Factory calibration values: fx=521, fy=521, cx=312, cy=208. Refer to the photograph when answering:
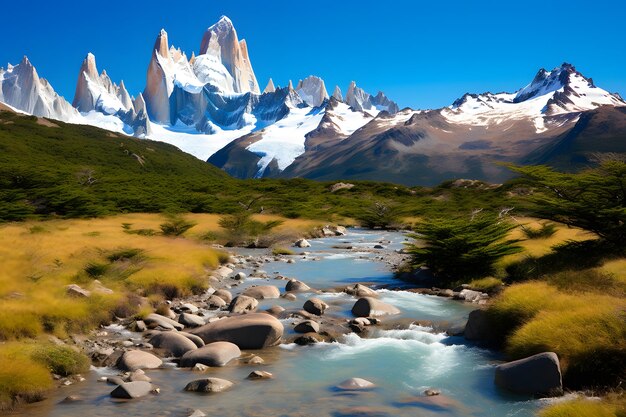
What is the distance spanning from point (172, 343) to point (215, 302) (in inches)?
227

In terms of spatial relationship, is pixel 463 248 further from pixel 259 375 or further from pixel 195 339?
pixel 259 375

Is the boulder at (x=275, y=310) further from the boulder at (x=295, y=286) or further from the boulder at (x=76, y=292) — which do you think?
the boulder at (x=76, y=292)

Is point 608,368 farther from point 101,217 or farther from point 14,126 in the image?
point 14,126

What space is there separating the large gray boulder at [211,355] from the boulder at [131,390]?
1886 millimetres

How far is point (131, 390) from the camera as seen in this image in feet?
34.4

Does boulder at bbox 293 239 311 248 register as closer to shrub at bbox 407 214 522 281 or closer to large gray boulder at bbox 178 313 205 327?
shrub at bbox 407 214 522 281

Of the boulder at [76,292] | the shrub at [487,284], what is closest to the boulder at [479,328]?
the shrub at [487,284]

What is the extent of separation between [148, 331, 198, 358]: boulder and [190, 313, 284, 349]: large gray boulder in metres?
0.92

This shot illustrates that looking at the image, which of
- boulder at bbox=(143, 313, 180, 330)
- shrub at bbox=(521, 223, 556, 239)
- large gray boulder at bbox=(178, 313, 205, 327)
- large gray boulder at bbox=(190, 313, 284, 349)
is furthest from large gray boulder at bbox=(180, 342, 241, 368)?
shrub at bbox=(521, 223, 556, 239)

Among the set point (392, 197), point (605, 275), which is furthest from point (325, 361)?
point (392, 197)

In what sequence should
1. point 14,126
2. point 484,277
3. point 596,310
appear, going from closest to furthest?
point 596,310 → point 484,277 → point 14,126

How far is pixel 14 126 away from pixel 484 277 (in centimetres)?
14085

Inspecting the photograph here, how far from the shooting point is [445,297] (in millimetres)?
21125

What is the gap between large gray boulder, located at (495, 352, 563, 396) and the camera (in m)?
10.5
